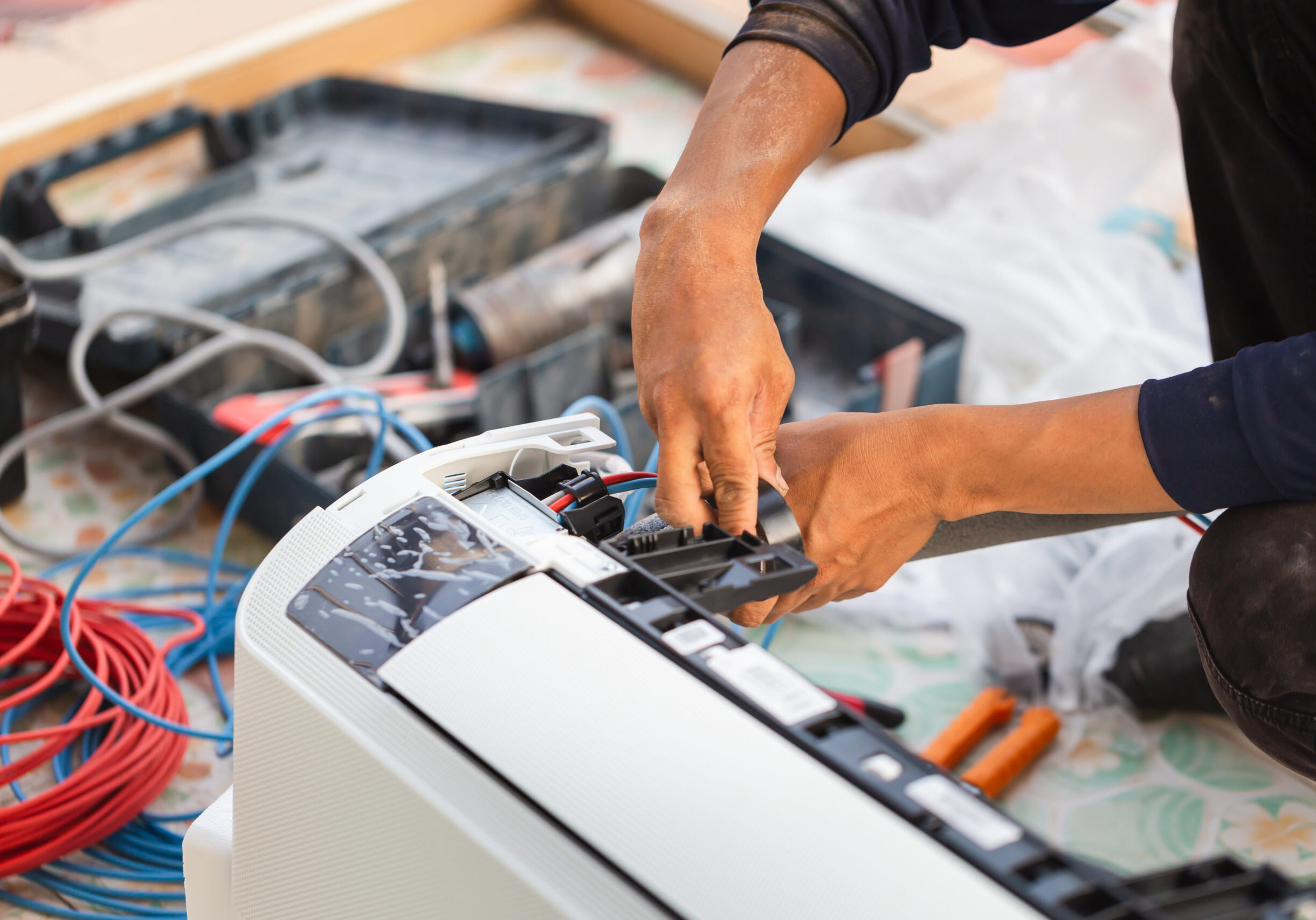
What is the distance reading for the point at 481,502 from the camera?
0.65 meters

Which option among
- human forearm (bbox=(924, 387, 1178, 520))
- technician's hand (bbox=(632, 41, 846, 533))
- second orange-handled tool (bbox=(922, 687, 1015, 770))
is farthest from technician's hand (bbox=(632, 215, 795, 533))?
second orange-handled tool (bbox=(922, 687, 1015, 770))

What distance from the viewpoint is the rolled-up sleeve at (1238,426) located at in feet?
2.16

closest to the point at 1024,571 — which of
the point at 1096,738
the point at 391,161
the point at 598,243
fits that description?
the point at 1096,738

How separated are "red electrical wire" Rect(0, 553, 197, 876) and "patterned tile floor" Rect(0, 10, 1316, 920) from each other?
50 mm

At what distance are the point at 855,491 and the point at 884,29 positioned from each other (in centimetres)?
36

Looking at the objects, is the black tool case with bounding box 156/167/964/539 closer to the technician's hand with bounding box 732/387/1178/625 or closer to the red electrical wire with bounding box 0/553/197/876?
the red electrical wire with bounding box 0/553/197/876

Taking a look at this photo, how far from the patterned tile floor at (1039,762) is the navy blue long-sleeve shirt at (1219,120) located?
38 centimetres

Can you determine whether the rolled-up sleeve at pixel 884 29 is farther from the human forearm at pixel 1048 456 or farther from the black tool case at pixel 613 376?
the black tool case at pixel 613 376

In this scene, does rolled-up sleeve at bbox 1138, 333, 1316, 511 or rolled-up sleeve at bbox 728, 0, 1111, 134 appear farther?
rolled-up sleeve at bbox 728, 0, 1111, 134

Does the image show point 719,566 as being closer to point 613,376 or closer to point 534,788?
point 534,788

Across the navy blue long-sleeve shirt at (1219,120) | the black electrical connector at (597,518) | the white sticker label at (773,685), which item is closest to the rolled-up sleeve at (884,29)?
the navy blue long-sleeve shirt at (1219,120)

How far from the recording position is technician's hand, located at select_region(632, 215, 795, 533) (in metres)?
0.67

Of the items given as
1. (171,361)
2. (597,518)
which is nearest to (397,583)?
(597,518)

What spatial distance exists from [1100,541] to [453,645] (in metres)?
0.88
